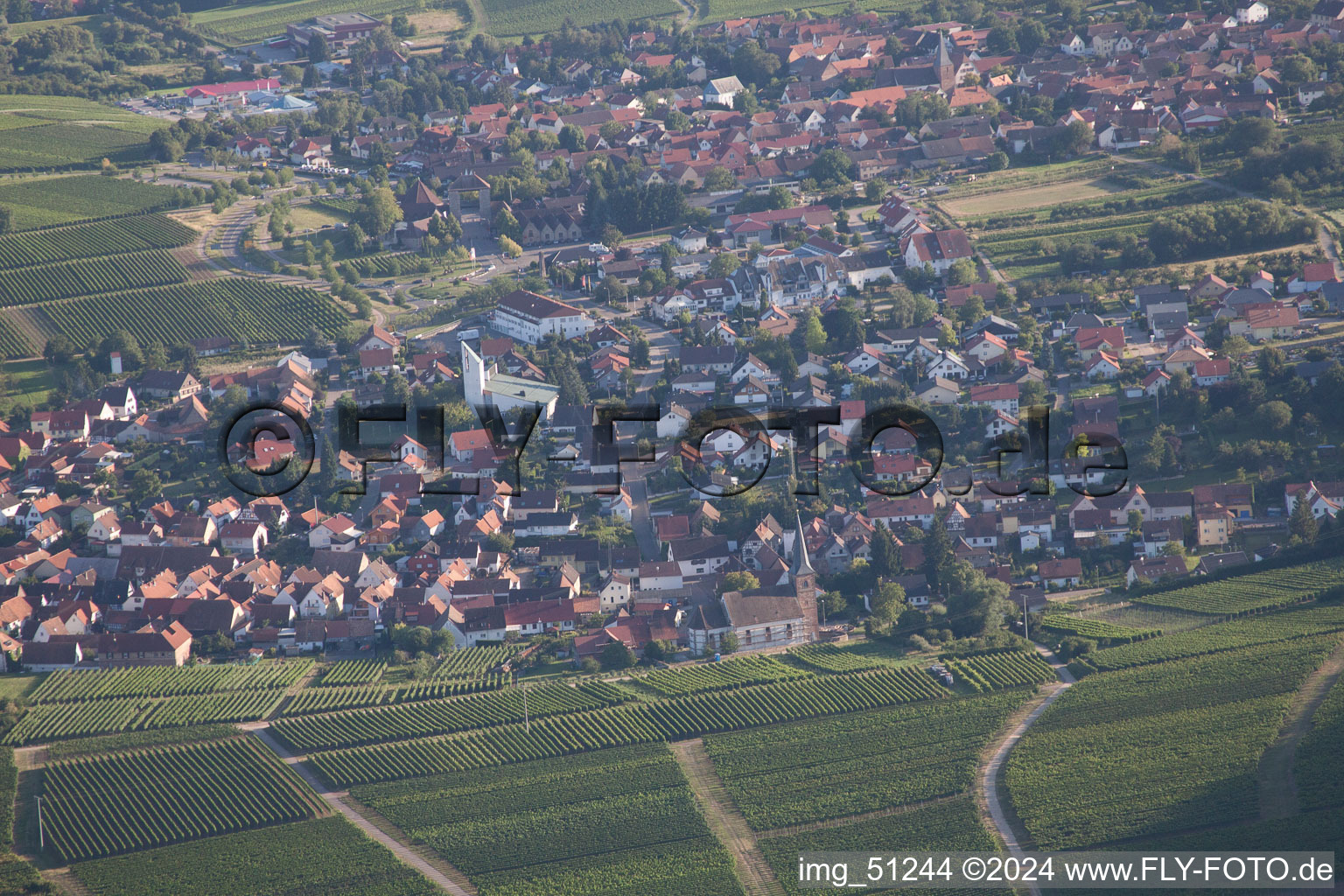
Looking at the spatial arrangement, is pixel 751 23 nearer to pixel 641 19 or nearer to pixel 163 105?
pixel 641 19

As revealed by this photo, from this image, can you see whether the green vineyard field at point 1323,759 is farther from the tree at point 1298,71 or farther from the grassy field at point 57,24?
the grassy field at point 57,24

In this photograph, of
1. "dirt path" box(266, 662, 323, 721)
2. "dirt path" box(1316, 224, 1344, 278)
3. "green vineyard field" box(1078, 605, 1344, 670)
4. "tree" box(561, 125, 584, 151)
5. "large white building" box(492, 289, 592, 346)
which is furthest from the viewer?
"tree" box(561, 125, 584, 151)

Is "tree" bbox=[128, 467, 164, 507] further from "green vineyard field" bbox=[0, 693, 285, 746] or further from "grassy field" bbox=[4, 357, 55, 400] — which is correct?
"green vineyard field" bbox=[0, 693, 285, 746]

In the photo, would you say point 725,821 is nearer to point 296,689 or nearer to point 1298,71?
point 296,689

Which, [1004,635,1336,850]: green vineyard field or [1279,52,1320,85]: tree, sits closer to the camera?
[1004,635,1336,850]: green vineyard field

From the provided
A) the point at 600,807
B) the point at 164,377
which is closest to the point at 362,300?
the point at 164,377

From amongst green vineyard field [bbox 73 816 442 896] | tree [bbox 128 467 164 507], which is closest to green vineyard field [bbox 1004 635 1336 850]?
green vineyard field [bbox 73 816 442 896]

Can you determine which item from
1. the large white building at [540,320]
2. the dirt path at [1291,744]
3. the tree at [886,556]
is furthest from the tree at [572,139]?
the dirt path at [1291,744]
